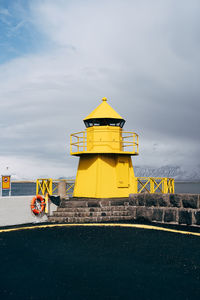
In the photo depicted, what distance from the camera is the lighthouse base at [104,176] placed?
17.1m

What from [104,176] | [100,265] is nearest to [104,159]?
[104,176]

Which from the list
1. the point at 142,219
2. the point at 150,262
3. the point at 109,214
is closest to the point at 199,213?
the point at 142,219

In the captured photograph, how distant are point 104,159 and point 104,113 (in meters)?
2.62

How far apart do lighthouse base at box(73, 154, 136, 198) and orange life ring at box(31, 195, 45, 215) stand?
228 cm

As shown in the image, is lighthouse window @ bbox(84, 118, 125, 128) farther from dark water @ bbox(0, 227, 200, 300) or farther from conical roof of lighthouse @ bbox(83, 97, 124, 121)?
dark water @ bbox(0, 227, 200, 300)

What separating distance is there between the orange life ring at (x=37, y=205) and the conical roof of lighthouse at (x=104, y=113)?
5.14 meters

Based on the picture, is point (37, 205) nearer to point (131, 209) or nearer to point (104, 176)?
point (104, 176)

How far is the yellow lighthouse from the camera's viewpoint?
56.2 feet

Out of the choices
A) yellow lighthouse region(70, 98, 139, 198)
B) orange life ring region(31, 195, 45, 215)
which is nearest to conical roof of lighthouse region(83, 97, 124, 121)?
yellow lighthouse region(70, 98, 139, 198)

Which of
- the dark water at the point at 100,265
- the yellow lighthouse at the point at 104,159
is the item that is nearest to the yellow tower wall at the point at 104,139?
the yellow lighthouse at the point at 104,159

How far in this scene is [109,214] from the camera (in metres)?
15.6

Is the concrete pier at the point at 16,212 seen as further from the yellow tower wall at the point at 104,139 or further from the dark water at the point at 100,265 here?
the yellow tower wall at the point at 104,139

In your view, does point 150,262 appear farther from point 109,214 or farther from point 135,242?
point 109,214

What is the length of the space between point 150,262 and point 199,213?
18.0ft
